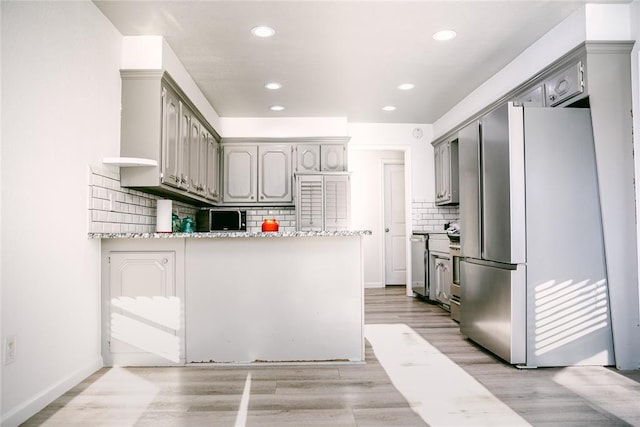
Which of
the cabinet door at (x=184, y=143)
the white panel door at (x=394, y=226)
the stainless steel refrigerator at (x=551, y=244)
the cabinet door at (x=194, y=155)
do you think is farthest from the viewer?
the white panel door at (x=394, y=226)

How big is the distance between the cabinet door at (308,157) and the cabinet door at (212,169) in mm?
1081

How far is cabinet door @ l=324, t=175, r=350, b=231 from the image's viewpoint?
5605 mm

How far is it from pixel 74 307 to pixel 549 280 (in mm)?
2992

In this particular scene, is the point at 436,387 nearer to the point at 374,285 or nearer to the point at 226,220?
the point at 226,220

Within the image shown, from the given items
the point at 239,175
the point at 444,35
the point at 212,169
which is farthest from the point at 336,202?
the point at 444,35

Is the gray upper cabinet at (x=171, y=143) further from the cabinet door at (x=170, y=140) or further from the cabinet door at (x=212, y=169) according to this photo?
the cabinet door at (x=212, y=169)

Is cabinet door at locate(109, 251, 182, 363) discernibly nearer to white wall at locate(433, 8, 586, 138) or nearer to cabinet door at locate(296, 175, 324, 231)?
cabinet door at locate(296, 175, 324, 231)

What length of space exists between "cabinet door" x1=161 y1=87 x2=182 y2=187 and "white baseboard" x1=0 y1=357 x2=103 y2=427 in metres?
1.44

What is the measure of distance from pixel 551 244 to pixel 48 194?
3061 millimetres

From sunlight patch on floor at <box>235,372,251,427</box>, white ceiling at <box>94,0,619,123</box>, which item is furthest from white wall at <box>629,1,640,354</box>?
sunlight patch on floor at <box>235,372,251,427</box>

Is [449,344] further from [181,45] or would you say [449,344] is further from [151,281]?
[181,45]

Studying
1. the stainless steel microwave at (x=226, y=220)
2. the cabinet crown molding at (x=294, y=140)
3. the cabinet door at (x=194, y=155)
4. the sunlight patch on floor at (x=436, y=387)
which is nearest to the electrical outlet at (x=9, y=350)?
the sunlight patch on floor at (x=436, y=387)

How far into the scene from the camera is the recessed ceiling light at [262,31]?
3271 millimetres

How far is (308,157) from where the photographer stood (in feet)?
19.1
